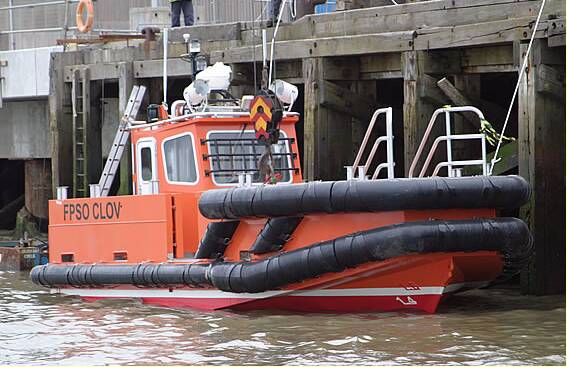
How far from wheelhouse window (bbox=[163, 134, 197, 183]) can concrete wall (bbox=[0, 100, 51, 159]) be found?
6.61 m

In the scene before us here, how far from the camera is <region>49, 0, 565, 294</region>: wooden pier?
38.2ft

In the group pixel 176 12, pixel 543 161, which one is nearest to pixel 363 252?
pixel 543 161

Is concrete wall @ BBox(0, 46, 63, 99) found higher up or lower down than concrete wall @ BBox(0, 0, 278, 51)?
lower down

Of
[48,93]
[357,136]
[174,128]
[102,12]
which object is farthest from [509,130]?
[102,12]

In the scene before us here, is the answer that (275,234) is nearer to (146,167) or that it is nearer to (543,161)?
(146,167)

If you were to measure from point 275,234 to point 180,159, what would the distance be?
1.77 metres

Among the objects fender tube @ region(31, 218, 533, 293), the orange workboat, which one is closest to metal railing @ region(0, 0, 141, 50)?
the orange workboat

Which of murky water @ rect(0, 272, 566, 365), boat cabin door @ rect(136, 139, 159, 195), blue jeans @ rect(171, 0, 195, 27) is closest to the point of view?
murky water @ rect(0, 272, 566, 365)

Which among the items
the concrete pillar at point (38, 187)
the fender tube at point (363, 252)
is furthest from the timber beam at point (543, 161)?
the concrete pillar at point (38, 187)

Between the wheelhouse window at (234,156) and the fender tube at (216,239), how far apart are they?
764 mm

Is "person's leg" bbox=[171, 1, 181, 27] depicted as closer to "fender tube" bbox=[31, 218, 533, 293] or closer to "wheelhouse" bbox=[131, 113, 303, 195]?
"wheelhouse" bbox=[131, 113, 303, 195]

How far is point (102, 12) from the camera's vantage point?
20391 millimetres

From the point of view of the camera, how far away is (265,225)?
10852 millimetres

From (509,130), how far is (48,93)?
21.8ft
